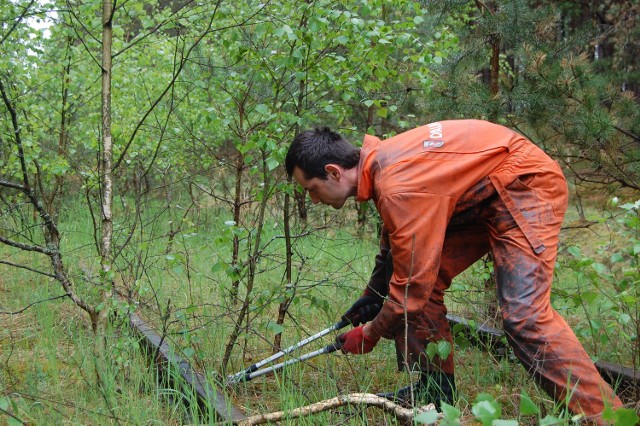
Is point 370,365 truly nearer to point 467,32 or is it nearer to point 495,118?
point 495,118

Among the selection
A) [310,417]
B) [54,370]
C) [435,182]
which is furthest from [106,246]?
[435,182]

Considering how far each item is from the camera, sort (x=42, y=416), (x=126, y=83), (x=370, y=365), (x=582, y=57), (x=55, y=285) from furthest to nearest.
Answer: (x=126, y=83) → (x=55, y=285) → (x=582, y=57) → (x=370, y=365) → (x=42, y=416)

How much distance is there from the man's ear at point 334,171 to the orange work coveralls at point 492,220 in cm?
11

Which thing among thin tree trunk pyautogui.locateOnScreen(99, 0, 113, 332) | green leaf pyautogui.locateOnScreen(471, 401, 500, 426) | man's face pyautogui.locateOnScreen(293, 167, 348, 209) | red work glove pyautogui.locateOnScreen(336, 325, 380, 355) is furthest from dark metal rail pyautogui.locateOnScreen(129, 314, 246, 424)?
green leaf pyautogui.locateOnScreen(471, 401, 500, 426)

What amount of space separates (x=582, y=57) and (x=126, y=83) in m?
5.02

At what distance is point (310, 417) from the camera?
297 cm

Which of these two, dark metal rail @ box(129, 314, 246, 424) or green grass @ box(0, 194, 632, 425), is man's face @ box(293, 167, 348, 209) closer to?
green grass @ box(0, 194, 632, 425)

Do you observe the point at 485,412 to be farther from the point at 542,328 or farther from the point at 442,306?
the point at 442,306

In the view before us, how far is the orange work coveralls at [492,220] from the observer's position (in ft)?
9.15

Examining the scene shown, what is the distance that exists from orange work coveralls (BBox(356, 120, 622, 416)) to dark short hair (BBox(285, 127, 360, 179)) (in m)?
0.09

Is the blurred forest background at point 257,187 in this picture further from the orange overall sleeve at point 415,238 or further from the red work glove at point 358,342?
the orange overall sleeve at point 415,238

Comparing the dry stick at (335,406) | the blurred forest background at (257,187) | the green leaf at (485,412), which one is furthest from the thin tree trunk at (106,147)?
the green leaf at (485,412)

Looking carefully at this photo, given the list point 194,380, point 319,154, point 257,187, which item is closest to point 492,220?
point 319,154

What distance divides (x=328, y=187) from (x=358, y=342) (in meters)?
0.84
